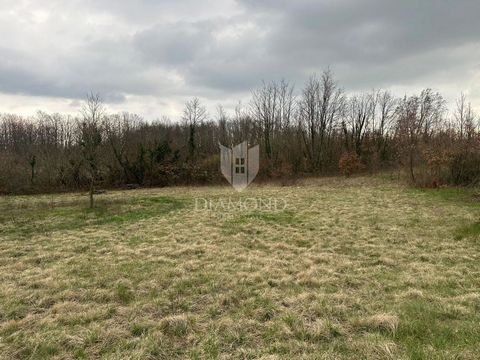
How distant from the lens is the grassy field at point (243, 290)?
275 cm

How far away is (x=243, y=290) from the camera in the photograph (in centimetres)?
400

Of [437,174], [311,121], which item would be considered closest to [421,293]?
[437,174]

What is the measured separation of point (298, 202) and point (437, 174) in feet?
26.6

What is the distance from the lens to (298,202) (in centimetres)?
1210

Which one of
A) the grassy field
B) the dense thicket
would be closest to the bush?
the dense thicket

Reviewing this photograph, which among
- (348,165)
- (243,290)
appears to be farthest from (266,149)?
(243,290)

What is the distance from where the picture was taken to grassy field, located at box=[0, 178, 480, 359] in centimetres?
275

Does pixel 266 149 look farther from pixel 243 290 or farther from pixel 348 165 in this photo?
pixel 243 290

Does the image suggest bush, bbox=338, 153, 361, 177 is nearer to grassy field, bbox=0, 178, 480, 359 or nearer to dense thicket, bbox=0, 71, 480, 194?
dense thicket, bbox=0, 71, 480, 194

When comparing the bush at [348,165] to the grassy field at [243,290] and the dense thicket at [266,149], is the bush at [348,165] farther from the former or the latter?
the grassy field at [243,290]

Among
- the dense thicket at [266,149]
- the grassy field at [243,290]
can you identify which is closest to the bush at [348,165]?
the dense thicket at [266,149]

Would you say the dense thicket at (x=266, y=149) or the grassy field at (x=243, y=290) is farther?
the dense thicket at (x=266, y=149)

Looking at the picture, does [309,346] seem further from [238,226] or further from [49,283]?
[238,226]

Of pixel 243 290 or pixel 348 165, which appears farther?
pixel 348 165
